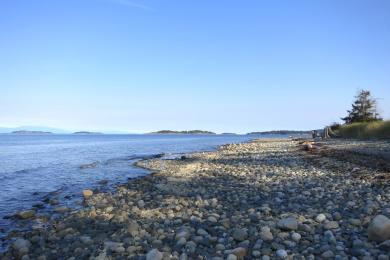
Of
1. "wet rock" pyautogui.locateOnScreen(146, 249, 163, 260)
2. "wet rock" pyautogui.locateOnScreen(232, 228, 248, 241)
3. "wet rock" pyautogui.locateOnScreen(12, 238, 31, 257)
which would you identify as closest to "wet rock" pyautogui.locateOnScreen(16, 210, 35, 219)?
"wet rock" pyautogui.locateOnScreen(12, 238, 31, 257)

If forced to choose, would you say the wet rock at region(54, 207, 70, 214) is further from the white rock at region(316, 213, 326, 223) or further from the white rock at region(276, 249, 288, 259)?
the white rock at region(276, 249, 288, 259)

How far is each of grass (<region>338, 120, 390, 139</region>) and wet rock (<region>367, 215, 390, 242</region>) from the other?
3874 centimetres

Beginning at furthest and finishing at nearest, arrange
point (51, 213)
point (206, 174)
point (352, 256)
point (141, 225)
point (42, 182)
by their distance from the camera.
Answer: point (42, 182) < point (206, 174) < point (51, 213) < point (141, 225) < point (352, 256)

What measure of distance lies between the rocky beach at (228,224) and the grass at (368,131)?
30631mm

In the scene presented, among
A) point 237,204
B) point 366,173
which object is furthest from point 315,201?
point 366,173

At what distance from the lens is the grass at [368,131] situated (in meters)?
43.2

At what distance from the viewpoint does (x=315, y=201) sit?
11.3 m

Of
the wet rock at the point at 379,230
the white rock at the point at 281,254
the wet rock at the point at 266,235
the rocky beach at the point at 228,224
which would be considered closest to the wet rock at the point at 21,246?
the rocky beach at the point at 228,224

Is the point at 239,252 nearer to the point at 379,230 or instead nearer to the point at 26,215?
the point at 379,230

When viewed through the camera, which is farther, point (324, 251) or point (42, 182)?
point (42, 182)

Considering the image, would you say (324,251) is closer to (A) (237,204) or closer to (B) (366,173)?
(A) (237,204)

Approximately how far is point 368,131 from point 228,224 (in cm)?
4381

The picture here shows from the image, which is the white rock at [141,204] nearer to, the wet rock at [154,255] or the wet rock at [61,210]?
the wet rock at [61,210]

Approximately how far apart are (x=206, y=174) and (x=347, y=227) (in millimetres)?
12425
